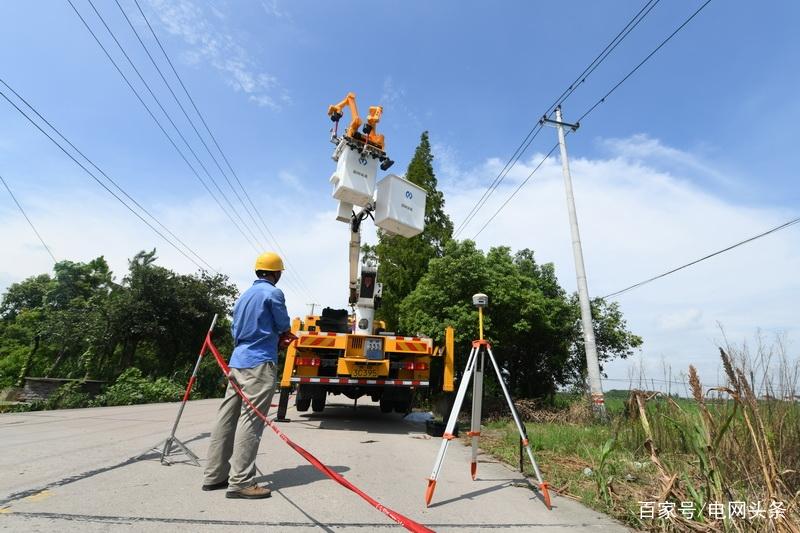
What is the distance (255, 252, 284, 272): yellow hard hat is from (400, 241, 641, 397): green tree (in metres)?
7.89

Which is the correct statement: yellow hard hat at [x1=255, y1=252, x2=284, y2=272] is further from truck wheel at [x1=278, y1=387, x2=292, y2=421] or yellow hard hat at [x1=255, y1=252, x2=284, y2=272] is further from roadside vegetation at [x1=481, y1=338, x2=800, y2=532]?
truck wheel at [x1=278, y1=387, x2=292, y2=421]

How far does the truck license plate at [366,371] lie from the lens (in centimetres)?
708

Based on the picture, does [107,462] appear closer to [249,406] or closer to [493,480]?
[249,406]

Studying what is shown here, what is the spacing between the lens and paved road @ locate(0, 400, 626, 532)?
2588mm

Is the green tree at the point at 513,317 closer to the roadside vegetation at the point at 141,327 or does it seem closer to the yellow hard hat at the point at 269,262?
the yellow hard hat at the point at 269,262

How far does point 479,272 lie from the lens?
11836mm

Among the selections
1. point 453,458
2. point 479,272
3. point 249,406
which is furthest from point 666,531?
point 479,272

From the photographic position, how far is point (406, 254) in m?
18.4

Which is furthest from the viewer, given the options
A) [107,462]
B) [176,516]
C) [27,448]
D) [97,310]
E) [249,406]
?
[97,310]

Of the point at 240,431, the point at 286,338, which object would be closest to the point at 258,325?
the point at 286,338

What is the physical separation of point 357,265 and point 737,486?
695cm

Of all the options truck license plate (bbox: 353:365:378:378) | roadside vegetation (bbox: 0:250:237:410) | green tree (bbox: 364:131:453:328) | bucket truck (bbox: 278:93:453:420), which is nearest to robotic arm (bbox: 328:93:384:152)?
bucket truck (bbox: 278:93:453:420)

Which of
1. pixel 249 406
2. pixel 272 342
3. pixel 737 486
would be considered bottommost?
pixel 737 486

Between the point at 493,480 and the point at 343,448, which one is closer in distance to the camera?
the point at 493,480
